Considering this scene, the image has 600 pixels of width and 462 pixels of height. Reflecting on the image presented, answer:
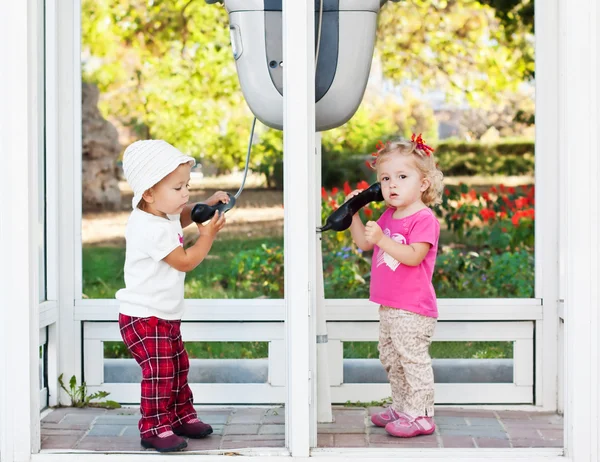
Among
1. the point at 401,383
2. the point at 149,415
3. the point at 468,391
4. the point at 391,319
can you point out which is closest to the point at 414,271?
the point at 391,319

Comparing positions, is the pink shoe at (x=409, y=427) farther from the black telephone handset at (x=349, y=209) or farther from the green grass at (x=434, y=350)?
the black telephone handset at (x=349, y=209)

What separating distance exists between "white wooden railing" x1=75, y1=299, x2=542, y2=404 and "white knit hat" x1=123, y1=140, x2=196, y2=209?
76cm

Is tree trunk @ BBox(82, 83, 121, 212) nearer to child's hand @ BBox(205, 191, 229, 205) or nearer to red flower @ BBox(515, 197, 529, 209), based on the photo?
child's hand @ BBox(205, 191, 229, 205)

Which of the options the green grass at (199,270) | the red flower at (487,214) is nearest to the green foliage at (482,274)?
the red flower at (487,214)

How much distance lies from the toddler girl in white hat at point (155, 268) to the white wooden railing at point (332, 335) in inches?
22.9

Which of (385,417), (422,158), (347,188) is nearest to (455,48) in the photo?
(347,188)

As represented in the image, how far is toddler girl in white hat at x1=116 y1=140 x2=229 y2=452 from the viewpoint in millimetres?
3127

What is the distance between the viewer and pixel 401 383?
3.40 metres

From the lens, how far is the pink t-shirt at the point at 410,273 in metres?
3.28

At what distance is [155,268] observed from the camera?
3.15 m

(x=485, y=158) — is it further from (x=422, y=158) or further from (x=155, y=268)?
(x=155, y=268)

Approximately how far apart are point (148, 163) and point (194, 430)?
2.99 ft

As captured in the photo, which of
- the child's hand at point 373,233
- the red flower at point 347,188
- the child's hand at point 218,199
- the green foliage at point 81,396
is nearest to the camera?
the child's hand at point 373,233

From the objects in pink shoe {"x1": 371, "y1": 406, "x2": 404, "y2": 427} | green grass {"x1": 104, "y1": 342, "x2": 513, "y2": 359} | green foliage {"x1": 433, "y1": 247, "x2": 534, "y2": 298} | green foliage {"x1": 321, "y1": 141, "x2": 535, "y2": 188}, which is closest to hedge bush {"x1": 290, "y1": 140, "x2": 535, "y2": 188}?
green foliage {"x1": 321, "y1": 141, "x2": 535, "y2": 188}
